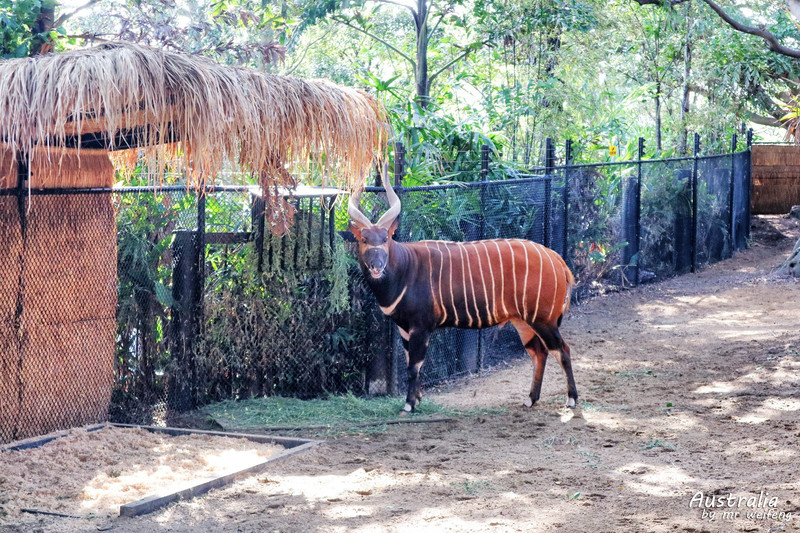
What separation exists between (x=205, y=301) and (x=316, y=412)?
3.51 ft

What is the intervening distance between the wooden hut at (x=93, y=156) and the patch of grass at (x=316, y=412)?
0.86 meters

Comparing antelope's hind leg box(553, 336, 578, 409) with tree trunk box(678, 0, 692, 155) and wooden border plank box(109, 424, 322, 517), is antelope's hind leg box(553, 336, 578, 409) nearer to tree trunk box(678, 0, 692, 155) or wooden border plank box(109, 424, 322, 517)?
wooden border plank box(109, 424, 322, 517)

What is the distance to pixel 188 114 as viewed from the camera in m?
4.95

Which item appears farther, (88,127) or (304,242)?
(304,242)

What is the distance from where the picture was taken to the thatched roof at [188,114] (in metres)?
4.65

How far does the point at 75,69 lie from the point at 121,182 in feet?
8.27

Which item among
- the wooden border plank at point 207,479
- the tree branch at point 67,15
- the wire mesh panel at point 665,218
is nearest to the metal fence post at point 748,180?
the wire mesh panel at point 665,218

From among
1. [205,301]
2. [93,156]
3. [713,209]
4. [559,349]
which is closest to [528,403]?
[559,349]

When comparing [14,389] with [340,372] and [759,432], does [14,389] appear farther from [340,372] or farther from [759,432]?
[759,432]

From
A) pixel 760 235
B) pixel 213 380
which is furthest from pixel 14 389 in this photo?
pixel 760 235

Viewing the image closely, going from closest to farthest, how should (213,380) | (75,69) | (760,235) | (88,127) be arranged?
(75,69), (88,127), (213,380), (760,235)

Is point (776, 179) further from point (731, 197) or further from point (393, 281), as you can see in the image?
point (393, 281)

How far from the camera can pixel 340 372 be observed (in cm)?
692

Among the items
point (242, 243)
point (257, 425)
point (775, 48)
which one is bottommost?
point (257, 425)
